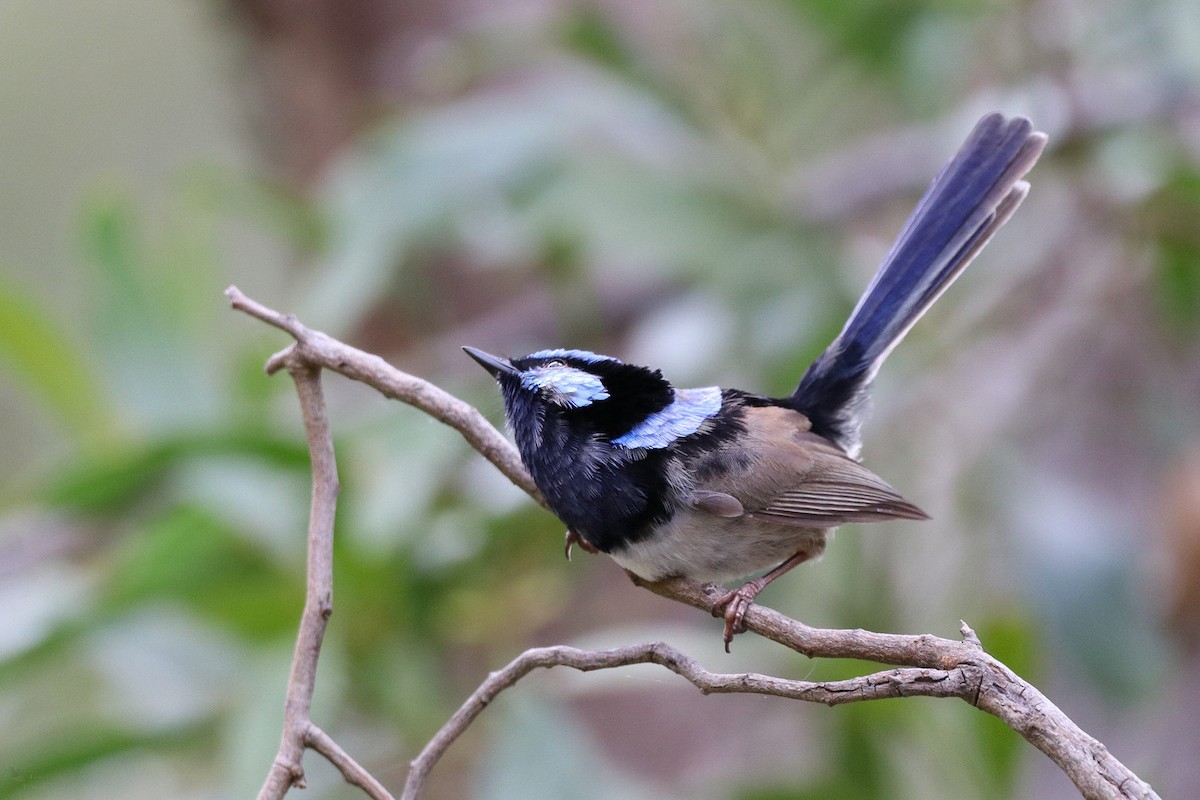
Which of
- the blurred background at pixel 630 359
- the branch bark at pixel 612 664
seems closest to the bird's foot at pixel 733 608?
the branch bark at pixel 612 664

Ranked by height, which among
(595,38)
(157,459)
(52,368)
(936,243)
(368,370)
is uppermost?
(595,38)

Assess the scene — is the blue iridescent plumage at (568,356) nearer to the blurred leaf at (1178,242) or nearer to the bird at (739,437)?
the bird at (739,437)

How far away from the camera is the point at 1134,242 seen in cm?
382

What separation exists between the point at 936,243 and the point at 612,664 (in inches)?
47.4

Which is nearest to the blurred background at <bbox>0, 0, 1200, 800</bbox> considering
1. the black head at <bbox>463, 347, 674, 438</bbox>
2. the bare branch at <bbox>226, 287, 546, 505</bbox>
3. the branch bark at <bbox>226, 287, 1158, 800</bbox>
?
the black head at <bbox>463, 347, 674, 438</bbox>

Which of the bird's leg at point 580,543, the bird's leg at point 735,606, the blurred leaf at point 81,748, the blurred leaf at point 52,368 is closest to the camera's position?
the bird's leg at point 735,606

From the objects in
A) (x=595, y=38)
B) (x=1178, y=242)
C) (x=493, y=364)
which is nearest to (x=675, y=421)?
(x=493, y=364)

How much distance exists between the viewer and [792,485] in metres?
2.08

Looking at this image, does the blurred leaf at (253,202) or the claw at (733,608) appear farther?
the blurred leaf at (253,202)

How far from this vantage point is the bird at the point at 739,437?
1.83 meters

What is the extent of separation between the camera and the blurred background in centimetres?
326

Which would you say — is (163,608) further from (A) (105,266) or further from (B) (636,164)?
(B) (636,164)

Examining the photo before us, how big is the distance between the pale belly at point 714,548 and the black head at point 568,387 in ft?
0.57

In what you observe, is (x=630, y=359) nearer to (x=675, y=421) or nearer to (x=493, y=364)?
(x=675, y=421)
